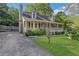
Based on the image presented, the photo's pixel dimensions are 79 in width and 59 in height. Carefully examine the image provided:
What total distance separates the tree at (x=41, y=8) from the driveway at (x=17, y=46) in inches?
10.4

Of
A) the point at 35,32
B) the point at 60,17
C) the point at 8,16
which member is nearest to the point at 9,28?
the point at 8,16

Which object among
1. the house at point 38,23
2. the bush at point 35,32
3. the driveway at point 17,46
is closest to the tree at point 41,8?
the house at point 38,23

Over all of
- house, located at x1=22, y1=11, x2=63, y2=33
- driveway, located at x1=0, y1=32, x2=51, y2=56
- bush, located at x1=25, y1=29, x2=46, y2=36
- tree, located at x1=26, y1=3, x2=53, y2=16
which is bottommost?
driveway, located at x1=0, y1=32, x2=51, y2=56

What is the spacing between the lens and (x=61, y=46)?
2.74 metres

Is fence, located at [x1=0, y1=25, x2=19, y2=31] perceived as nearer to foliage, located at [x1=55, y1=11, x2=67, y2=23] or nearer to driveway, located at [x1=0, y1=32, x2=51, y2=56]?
driveway, located at [x1=0, y1=32, x2=51, y2=56]

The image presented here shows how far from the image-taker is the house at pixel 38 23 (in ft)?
9.00

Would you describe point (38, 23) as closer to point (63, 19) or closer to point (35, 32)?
point (35, 32)

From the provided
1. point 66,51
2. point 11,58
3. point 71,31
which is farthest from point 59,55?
point 11,58

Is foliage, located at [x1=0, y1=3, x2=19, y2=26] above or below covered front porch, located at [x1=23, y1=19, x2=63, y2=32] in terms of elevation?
above

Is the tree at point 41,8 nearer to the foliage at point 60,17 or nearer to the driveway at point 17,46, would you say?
the foliage at point 60,17

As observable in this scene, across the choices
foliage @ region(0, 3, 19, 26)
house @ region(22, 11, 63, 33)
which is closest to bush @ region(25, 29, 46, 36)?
house @ region(22, 11, 63, 33)

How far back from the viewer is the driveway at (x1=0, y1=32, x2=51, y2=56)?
8.91ft

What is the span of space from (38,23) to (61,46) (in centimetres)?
30

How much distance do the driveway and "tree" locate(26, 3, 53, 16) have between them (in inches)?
10.4
